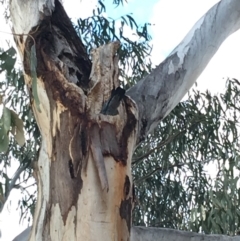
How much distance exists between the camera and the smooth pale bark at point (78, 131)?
1362mm

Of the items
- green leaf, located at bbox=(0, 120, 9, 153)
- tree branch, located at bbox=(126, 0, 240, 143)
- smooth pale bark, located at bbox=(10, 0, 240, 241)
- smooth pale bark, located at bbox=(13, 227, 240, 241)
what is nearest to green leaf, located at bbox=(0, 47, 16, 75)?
smooth pale bark, located at bbox=(10, 0, 240, 241)

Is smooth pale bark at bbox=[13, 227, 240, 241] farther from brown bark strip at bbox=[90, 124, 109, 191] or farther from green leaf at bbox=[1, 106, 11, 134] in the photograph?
green leaf at bbox=[1, 106, 11, 134]

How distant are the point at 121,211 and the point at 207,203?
1921mm

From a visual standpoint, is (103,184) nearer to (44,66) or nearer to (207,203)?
(44,66)

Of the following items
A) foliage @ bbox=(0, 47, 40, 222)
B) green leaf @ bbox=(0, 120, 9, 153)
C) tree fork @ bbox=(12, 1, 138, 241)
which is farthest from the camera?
foliage @ bbox=(0, 47, 40, 222)

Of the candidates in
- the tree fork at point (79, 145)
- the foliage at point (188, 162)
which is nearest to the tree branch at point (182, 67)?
the tree fork at point (79, 145)

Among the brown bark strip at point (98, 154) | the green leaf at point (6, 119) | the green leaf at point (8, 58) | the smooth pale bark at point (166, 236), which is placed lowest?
the smooth pale bark at point (166, 236)

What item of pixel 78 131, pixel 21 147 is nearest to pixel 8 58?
pixel 78 131

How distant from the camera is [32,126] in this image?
10.4 feet

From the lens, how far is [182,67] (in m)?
1.91

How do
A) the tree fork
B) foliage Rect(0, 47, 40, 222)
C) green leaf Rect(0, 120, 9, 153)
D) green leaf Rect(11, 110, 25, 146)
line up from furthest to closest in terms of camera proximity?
1. foliage Rect(0, 47, 40, 222)
2. green leaf Rect(11, 110, 25, 146)
3. green leaf Rect(0, 120, 9, 153)
4. the tree fork

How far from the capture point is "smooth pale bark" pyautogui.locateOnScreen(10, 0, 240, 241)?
4.47 feet

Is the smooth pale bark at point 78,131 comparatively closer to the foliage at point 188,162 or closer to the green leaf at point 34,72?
the green leaf at point 34,72

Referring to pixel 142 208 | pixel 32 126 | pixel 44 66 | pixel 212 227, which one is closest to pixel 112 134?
pixel 44 66
